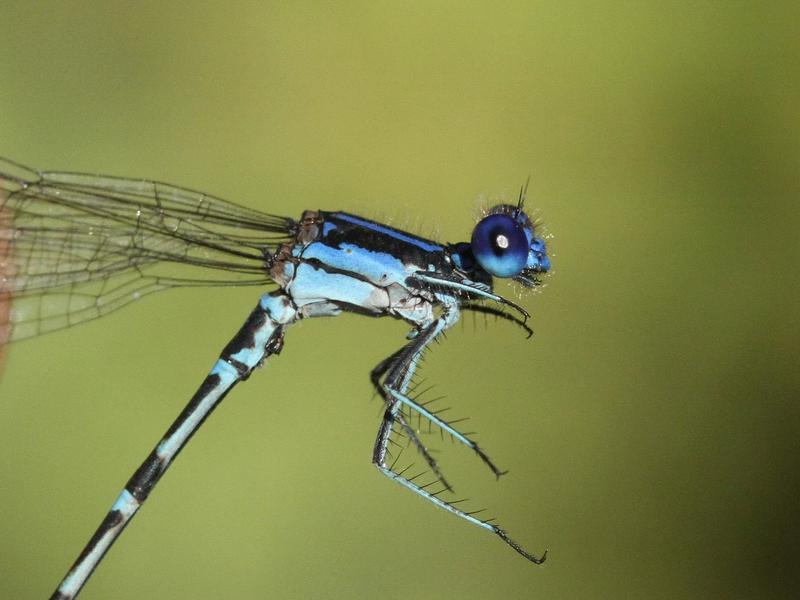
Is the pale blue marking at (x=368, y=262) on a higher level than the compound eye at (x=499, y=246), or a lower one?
lower

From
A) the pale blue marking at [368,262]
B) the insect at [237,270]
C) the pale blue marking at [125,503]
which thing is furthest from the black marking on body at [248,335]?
the pale blue marking at [125,503]

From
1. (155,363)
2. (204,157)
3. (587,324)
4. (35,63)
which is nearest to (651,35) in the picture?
(587,324)

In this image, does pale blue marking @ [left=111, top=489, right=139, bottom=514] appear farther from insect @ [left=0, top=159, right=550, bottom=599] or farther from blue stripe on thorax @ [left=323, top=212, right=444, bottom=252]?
blue stripe on thorax @ [left=323, top=212, right=444, bottom=252]

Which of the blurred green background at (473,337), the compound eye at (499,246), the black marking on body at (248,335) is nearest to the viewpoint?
the compound eye at (499,246)

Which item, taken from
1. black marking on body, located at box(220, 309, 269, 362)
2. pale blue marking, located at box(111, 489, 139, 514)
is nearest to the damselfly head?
black marking on body, located at box(220, 309, 269, 362)

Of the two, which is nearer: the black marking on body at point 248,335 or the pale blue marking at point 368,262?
the pale blue marking at point 368,262

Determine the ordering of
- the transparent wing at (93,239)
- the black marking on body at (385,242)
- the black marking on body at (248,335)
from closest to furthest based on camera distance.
→ 1. the black marking on body at (385,242)
2. the black marking on body at (248,335)
3. the transparent wing at (93,239)

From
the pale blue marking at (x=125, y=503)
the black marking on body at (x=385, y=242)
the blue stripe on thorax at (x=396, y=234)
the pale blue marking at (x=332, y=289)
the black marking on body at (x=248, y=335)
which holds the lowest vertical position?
the pale blue marking at (x=125, y=503)

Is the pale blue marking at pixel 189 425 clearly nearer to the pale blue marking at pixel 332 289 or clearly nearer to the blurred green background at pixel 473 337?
the pale blue marking at pixel 332 289
